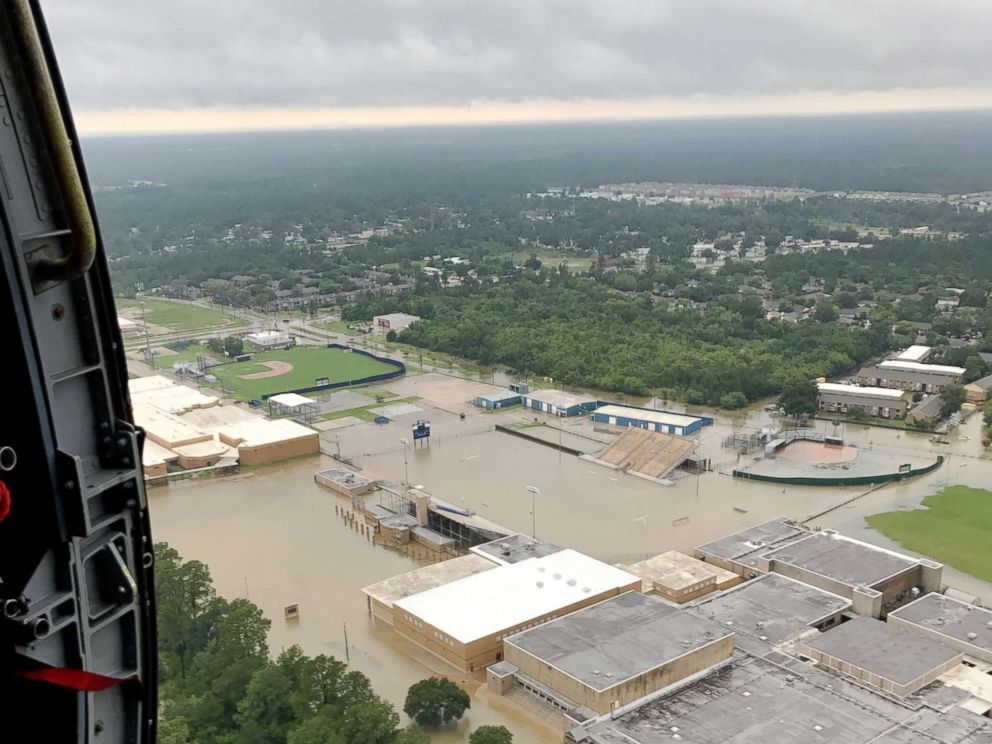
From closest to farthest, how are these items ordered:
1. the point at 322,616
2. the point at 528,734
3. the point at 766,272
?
1. the point at 528,734
2. the point at 322,616
3. the point at 766,272

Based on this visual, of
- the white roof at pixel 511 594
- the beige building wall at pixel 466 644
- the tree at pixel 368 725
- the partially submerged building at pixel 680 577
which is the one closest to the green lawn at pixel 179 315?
the white roof at pixel 511 594

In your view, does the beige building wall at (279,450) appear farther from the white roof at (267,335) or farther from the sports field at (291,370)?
the white roof at (267,335)

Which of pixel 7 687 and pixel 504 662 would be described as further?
pixel 504 662

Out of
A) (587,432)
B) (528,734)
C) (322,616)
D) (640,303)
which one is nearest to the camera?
(528,734)

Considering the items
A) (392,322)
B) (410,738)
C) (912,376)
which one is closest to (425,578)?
(410,738)

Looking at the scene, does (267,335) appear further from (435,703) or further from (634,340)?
(435,703)

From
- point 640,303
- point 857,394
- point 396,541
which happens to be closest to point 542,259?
point 640,303

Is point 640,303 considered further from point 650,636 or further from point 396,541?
point 650,636
